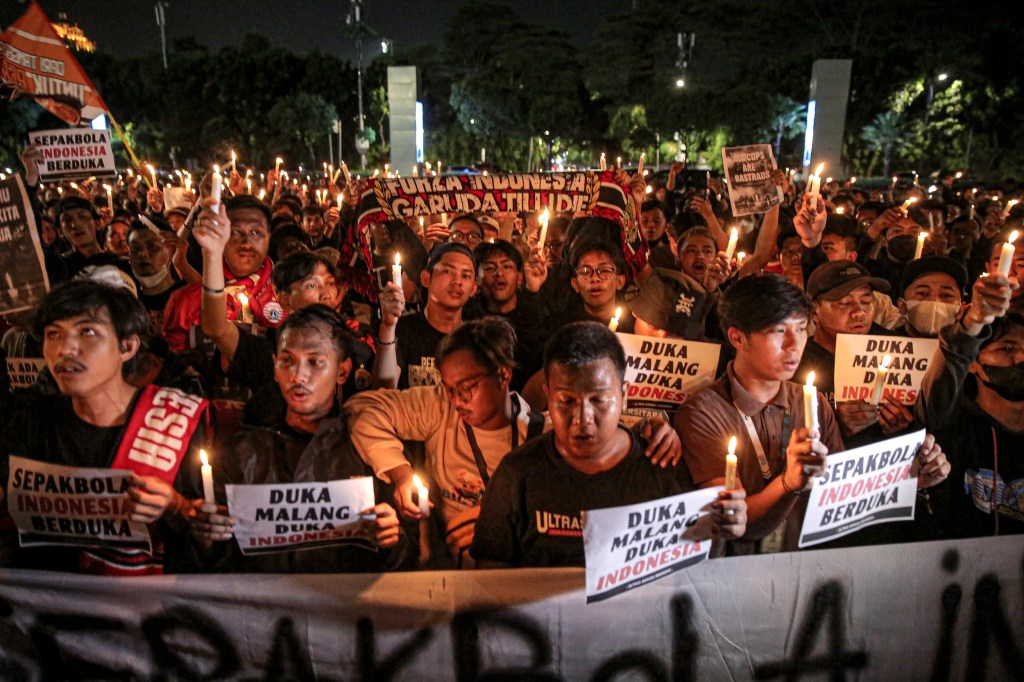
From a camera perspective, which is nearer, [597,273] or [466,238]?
[597,273]

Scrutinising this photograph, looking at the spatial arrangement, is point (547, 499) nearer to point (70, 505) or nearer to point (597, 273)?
point (70, 505)

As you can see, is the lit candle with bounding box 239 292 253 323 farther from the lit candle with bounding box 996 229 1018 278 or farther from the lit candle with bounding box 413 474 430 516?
the lit candle with bounding box 996 229 1018 278

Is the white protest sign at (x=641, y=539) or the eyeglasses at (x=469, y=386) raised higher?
the eyeglasses at (x=469, y=386)

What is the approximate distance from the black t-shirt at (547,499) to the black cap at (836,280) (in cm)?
169

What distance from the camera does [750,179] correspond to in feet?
18.9

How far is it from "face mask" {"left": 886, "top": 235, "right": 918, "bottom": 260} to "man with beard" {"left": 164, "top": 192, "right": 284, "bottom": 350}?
4.92 m

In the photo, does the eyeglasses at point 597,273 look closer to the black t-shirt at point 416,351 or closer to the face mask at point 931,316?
the black t-shirt at point 416,351

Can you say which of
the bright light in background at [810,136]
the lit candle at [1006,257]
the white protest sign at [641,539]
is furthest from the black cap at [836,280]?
the bright light in background at [810,136]

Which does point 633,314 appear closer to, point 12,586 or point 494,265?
point 494,265

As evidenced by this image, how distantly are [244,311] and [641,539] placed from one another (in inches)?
114

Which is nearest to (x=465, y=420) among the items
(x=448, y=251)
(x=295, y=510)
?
(x=295, y=510)

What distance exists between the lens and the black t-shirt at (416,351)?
383 centimetres

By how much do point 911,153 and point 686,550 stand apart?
121 ft

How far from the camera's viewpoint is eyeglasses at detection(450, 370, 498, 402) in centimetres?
287
